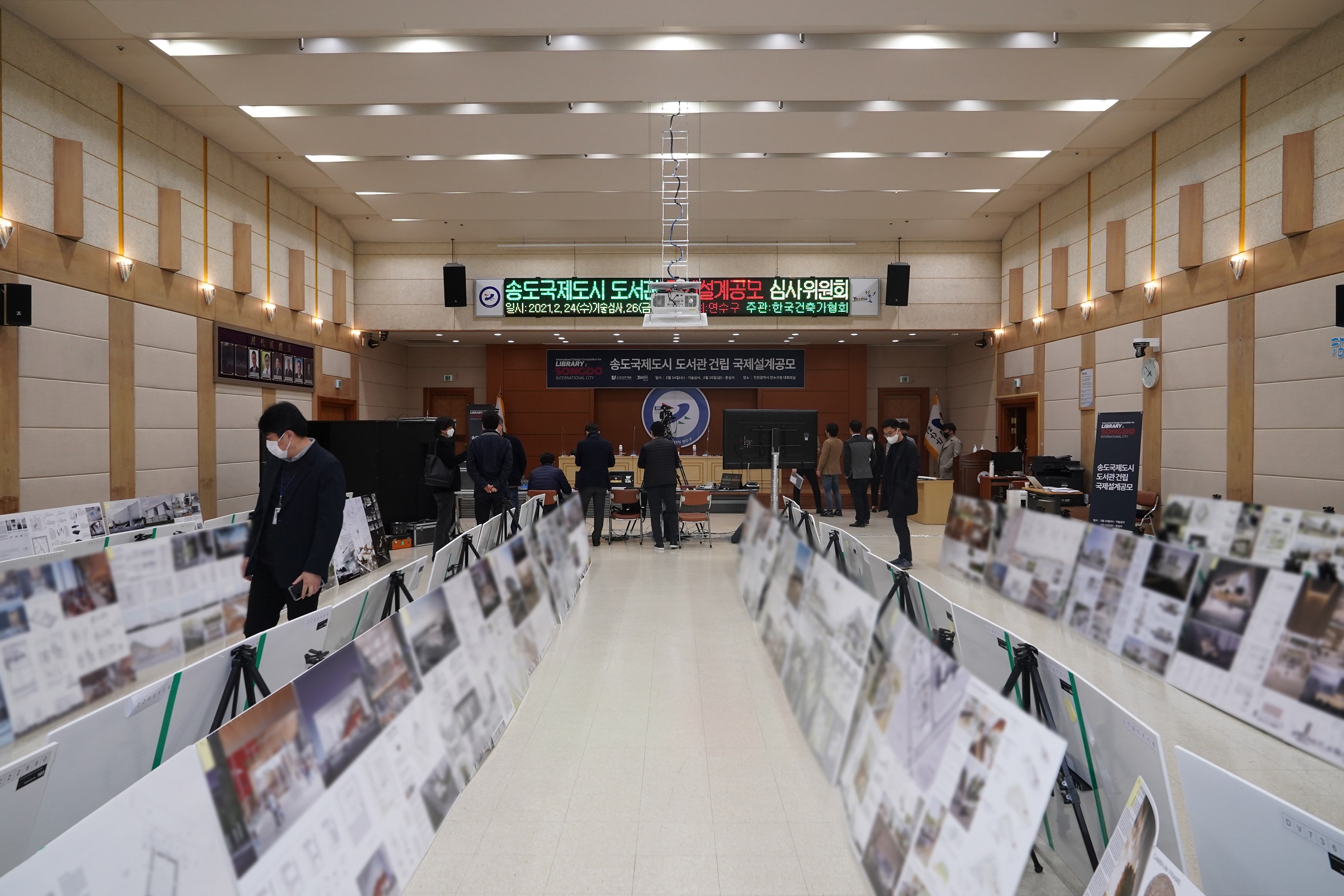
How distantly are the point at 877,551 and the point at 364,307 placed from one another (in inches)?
379

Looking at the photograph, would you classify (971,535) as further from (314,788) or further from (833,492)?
(833,492)

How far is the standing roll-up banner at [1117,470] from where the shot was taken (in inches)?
310

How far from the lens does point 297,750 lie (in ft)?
4.31

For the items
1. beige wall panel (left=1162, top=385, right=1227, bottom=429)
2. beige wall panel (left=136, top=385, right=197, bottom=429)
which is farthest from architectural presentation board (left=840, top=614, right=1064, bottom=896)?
beige wall panel (left=136, top=385, right=197, bottom=429)

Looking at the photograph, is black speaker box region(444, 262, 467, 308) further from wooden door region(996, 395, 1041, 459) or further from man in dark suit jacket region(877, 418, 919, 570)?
wooden door region(996, 395, 1041, 459)

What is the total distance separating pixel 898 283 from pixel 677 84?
6024 millimetres

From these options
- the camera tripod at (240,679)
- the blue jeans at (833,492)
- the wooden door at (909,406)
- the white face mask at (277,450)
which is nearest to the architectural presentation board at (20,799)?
the camera tripod at (240,679)

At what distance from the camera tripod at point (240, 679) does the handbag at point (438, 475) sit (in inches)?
221

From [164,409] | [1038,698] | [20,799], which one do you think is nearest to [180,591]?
[20,799]

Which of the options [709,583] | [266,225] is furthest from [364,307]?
[709,583]

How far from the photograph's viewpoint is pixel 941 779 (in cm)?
127

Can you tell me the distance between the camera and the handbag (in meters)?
7.71

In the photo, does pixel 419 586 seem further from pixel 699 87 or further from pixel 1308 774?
pixel 699 87

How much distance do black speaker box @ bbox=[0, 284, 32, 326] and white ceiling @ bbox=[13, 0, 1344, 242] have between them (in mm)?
2270
